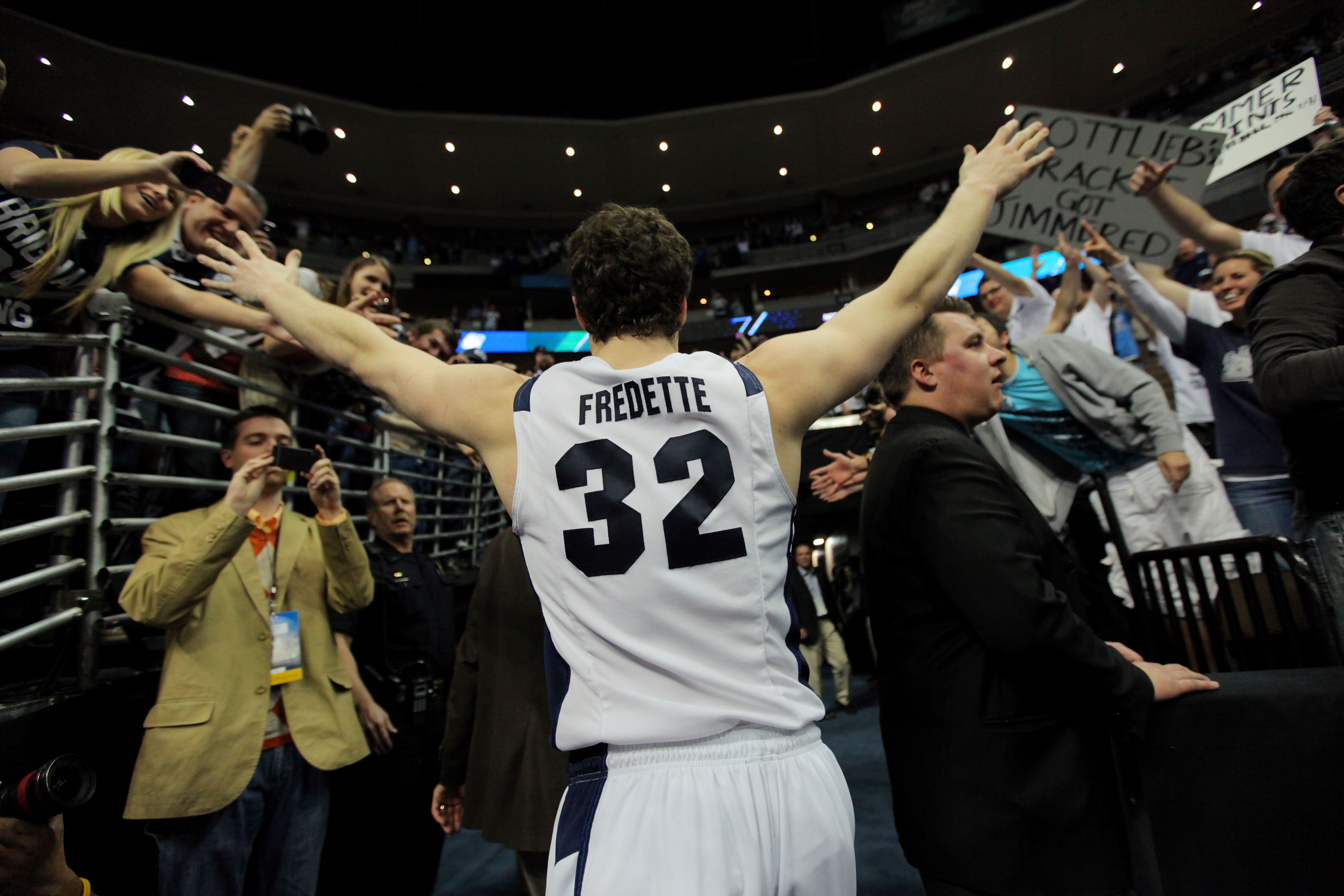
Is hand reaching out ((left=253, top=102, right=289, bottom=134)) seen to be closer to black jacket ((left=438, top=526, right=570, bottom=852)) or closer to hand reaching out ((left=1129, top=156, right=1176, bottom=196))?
black jacket ((left=438, top=526, right=570, bottom=852))

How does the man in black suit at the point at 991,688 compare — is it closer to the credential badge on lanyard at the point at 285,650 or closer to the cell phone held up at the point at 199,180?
the credential badge on lanyard at the point at 285,650

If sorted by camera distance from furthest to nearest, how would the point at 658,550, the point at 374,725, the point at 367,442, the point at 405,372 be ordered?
the point at 367,442 → the point at 374,725 → the point at 405,372 → the point at 658,550

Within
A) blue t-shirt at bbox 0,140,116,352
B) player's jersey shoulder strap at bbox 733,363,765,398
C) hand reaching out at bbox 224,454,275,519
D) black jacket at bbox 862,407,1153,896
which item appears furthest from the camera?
hand reaching out at bbox 224,454,275,519

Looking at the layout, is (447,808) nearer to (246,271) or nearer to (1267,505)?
(246,271)

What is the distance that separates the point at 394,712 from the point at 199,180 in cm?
231

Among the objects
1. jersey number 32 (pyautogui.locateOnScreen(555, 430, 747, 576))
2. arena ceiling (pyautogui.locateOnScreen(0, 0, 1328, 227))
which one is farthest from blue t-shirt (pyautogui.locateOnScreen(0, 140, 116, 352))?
arena ceiling (pyautogui.locateOnScreen(0, 0, 1328, 227))

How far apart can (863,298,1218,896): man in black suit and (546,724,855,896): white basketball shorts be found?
46 cm

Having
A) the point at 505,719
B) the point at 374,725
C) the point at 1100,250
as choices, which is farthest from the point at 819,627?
the point at 505,719

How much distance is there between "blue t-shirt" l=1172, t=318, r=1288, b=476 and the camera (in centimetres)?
259

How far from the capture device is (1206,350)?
2879 mm

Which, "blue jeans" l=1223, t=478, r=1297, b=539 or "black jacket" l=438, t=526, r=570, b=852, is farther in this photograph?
"blue jeans" l=1223, t=478, r=1297, b=539

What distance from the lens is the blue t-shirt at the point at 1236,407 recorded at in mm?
2594

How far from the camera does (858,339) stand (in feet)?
4.33

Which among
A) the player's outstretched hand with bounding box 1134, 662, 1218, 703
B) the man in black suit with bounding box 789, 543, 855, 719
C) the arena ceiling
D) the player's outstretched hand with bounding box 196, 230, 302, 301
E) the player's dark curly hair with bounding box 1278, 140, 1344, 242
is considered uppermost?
the arena ceiling
